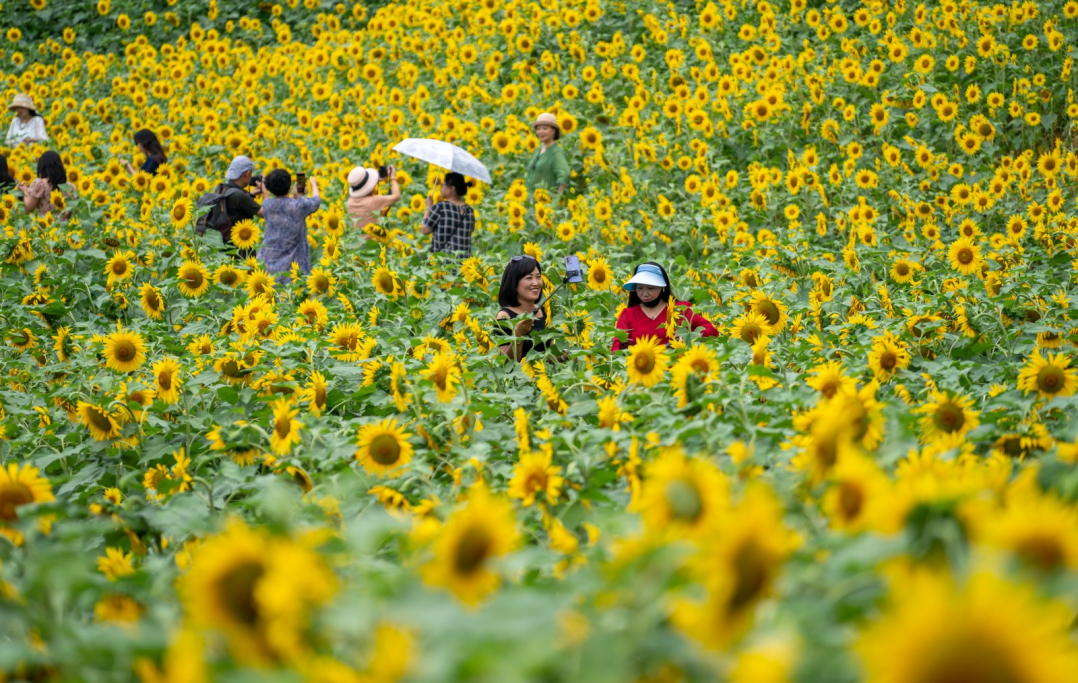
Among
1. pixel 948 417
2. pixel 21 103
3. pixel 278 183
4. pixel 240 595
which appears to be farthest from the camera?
pixel 21 103

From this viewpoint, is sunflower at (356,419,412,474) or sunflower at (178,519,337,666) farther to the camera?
sunflower at (356,419,412,474)

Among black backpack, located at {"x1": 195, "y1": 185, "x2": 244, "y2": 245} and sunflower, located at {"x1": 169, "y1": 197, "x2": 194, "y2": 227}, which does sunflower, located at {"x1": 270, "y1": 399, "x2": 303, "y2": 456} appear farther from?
black backpack, located at {"x1": 195, "y1": 185, "x2": 244, "y2": 245}

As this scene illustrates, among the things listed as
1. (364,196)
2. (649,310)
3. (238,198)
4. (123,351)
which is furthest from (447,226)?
(123,351)

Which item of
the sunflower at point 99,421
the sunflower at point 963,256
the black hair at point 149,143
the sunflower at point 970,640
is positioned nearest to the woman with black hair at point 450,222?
the sunflower at point 963,256

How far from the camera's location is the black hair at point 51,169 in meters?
8.48

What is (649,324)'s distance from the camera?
5.00m

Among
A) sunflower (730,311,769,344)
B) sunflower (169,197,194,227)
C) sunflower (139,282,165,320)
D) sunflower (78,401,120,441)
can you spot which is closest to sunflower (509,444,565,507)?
sunflower (730,311,769,344)

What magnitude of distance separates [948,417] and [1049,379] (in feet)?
1.78

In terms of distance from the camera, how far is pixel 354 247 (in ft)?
22.2

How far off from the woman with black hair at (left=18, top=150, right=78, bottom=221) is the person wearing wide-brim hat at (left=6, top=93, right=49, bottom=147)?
2773 millimetres

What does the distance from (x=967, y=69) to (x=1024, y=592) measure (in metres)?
9.66

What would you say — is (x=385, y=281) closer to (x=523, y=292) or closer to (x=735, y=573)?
(x=523, y=292)

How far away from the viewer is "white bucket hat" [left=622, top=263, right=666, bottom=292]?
4926 millimetres

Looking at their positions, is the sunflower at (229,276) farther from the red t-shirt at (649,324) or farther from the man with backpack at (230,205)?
the red t-shirt at (649,324)
